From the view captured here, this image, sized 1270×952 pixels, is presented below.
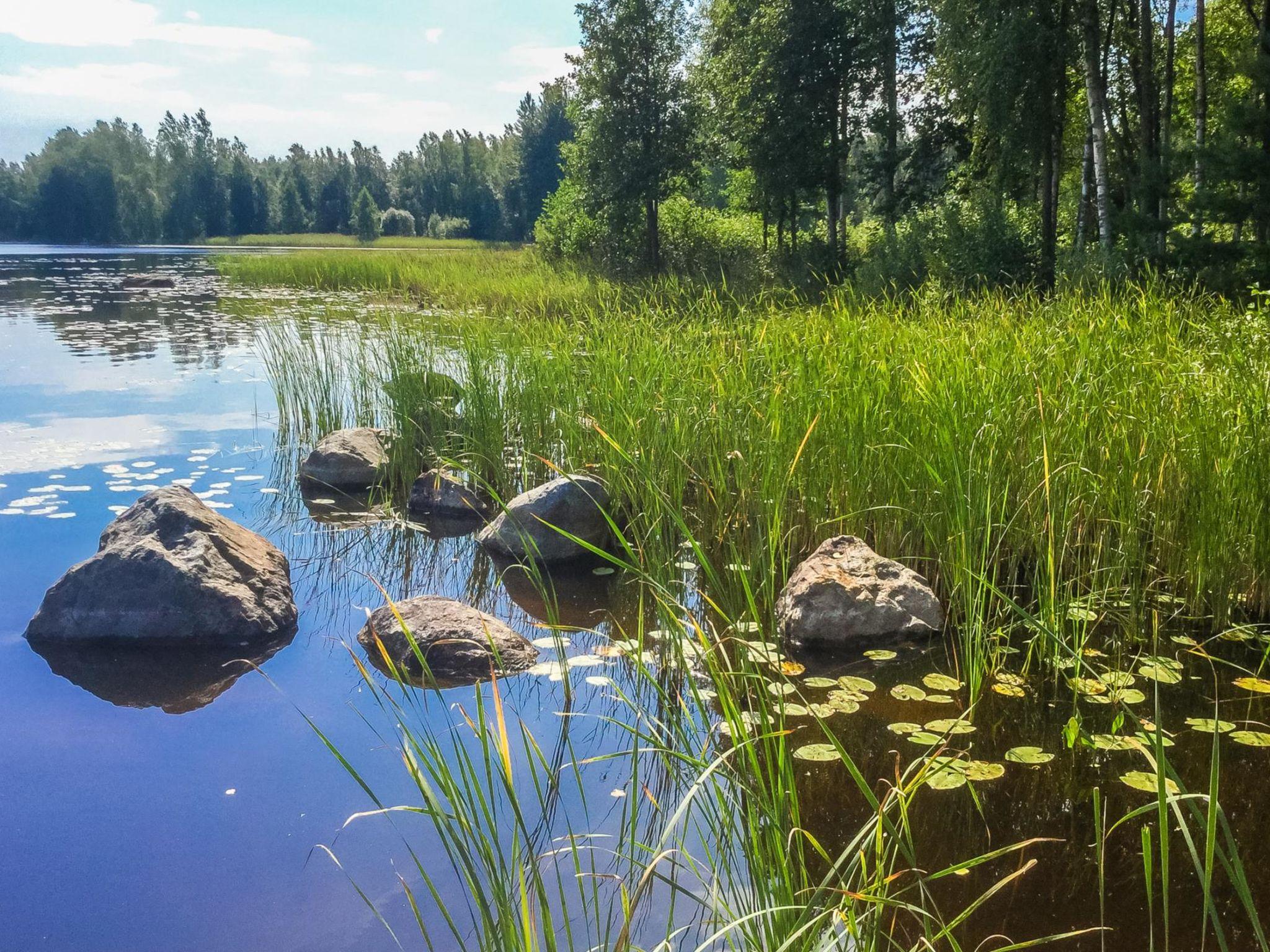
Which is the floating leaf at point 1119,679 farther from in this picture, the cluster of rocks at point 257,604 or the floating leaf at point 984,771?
the cluster of rocks at point 257,604

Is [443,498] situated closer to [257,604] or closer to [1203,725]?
[257,604]

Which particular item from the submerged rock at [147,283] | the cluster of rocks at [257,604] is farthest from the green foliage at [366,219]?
the cluster of rocks at [257,604]

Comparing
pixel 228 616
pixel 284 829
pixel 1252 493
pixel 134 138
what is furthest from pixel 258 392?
pixel 134 138

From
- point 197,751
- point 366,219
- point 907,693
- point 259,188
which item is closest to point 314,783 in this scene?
point 197,751

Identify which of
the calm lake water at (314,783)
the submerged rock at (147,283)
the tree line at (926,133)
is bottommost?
the calm lake water at (314,783)

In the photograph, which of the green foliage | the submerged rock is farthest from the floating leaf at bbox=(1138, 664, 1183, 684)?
the green foliage

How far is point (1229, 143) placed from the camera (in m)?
8.70

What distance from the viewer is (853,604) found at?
3.82 meters

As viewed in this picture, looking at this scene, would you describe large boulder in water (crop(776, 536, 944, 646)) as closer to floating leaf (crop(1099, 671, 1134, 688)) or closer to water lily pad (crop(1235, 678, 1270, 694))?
floating leaf (crop(1099, 671, 1134, 688))

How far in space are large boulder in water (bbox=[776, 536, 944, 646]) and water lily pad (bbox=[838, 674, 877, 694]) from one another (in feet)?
1.05

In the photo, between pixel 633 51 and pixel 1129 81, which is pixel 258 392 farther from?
pixel 1129 81

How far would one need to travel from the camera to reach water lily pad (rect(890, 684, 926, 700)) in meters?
3.35

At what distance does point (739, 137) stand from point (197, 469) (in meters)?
15.6

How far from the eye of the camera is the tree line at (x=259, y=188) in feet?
208
